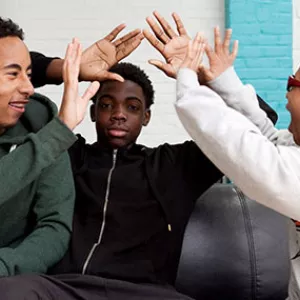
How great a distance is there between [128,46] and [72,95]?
1.09 feet

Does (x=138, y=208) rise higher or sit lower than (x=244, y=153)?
lower

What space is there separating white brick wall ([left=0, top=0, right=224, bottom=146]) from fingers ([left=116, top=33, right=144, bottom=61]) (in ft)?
3.90

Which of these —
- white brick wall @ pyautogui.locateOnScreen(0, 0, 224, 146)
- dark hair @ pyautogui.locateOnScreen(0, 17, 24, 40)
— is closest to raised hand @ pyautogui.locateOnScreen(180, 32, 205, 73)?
dark hair @ pyautogui.locateOnScreen(0, 17, 24, 40)

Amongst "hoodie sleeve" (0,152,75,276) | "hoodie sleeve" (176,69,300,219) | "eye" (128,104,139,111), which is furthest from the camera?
"eye" (128,104,139,111)

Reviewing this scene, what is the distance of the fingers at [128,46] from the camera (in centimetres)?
178

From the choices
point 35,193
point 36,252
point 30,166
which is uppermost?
point 30,166

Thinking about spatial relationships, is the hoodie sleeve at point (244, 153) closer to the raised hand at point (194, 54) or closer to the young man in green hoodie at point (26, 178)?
the raised hand at point (194, 54)

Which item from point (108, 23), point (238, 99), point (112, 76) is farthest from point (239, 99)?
point (108, 23)

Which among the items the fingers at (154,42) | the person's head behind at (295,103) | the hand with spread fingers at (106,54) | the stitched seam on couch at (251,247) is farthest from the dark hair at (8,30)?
the stitched seam on couch at (251,247)

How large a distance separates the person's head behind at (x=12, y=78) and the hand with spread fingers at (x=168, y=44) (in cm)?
32

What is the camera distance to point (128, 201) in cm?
169

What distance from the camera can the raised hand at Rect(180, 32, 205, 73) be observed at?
4.55 ft

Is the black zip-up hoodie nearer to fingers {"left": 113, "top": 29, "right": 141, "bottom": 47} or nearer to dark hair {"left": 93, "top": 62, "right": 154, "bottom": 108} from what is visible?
dark hair {"left": 93, "top": 62, "right": 154, "bottom": 108}

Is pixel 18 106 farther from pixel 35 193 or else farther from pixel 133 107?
pixel 133 107
